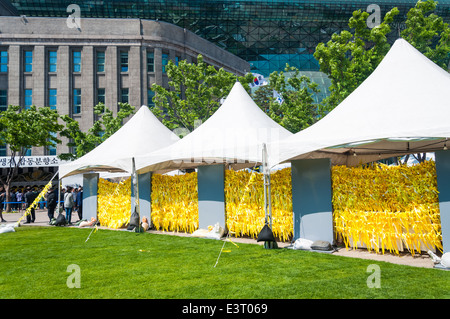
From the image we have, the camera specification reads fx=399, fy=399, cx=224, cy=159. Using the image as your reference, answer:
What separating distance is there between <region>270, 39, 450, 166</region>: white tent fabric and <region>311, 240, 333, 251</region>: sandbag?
221cm

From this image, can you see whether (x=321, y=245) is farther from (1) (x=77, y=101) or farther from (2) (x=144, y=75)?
(1) (x=77, y=101)

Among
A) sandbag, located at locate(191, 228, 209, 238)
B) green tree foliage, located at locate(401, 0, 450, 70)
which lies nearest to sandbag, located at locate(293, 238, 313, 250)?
sandbag, located at locate(191, 228, 209, 238)

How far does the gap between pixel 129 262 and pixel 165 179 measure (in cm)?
679

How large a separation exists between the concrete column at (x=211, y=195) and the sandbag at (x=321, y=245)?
3874 millimetres

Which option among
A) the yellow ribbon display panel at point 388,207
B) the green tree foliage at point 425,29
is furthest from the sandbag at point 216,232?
the green tree foliage at point 425,29

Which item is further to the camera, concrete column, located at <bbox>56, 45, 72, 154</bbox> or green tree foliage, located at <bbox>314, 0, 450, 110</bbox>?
concrete column, located at <bbox>56, 45, 72, 154</bbox>

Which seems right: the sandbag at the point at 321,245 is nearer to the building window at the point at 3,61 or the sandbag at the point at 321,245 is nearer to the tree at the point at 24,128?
the tree at the point at 24,128

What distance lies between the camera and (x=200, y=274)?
746cm

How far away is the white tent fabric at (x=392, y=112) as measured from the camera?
28.2 ft

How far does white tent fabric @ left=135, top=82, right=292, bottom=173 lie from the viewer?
12.0m

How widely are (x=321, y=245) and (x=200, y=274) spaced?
3.68 m

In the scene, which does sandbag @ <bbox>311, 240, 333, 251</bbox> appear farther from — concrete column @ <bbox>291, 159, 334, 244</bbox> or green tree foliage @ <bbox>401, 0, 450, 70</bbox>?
green tree foliage @ <bbox>401, 0, 450, 70</bbox>

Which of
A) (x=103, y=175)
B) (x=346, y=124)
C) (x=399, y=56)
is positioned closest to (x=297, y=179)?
(x=346, y=124)

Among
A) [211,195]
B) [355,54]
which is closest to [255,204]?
[211,195]
